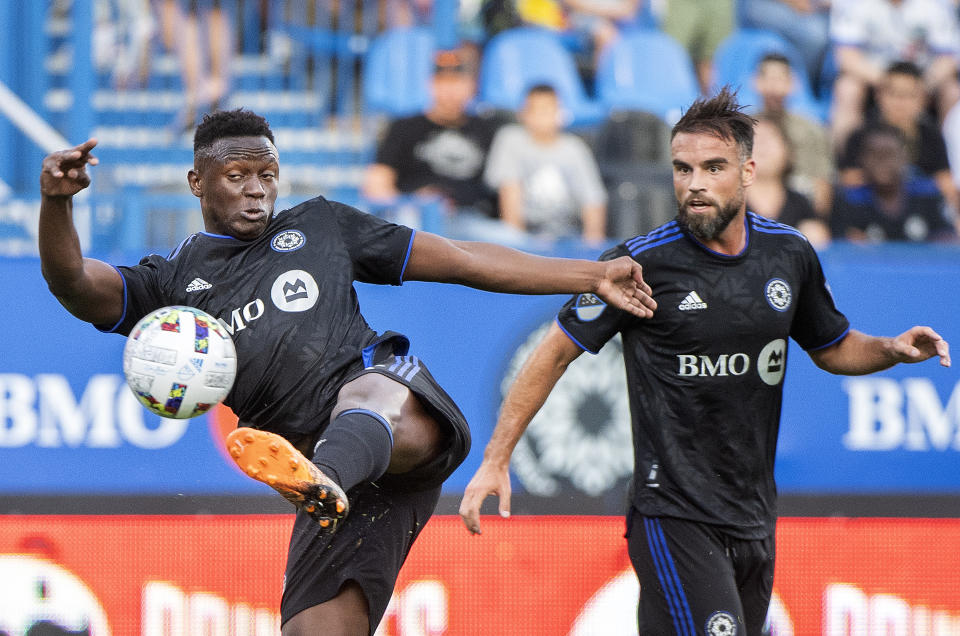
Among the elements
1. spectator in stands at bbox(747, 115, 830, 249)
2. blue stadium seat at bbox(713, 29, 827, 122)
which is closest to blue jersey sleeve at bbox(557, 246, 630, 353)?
spectator in stands at bbox(747, 115, 830, 249)

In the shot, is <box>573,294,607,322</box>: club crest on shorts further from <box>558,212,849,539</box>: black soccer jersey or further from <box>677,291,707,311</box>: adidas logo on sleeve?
<box>677,291,707,311</box>: adidas logo on sleeve

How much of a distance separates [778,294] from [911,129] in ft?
17.0

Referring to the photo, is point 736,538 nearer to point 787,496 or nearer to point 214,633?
point 787,496

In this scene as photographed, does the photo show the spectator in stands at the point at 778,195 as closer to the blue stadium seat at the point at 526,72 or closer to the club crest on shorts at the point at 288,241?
the blue stadium seat at the point at 526,72

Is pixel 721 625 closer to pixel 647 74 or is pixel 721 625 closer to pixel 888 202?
pixel 888 202

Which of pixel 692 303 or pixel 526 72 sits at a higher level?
pixel 526 72

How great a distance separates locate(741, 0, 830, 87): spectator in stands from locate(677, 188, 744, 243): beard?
539 centimetres

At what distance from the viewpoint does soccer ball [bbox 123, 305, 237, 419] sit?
394 centimetres

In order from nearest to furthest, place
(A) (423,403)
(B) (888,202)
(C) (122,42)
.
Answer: (A) (423,403) → (C) (122,42) → (B) (888,202)

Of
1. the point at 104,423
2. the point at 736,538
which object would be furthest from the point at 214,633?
the point at 736,538

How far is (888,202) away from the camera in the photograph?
8602mm

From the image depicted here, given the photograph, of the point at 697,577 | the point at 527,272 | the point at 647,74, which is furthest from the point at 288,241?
the point at 647,74

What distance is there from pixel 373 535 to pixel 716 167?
6.26 feet

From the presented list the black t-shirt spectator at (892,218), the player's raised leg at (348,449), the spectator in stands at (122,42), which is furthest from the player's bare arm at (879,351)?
the spectator in stands at (122,42)
